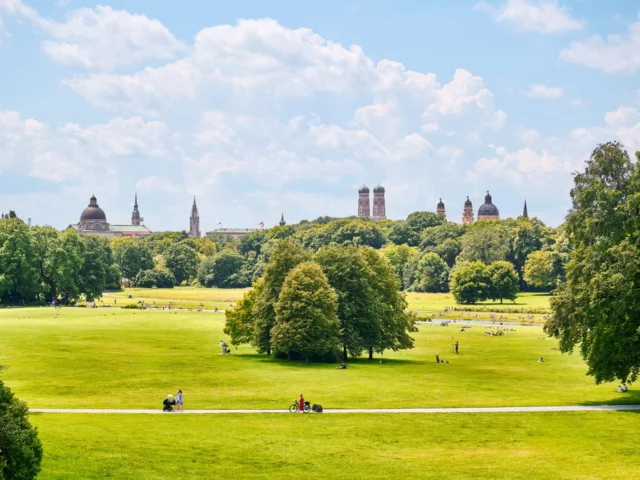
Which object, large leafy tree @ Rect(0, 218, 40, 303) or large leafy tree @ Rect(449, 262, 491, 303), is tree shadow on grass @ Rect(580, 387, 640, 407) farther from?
large leafy tree @ Rect(0, 218, 40, 303)

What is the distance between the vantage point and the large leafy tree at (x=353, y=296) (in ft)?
248

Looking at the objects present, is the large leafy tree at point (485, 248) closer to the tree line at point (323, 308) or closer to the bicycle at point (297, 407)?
the tree line at point (323, 308)

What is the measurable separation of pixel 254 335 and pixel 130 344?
12.8 m

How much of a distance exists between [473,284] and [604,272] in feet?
332

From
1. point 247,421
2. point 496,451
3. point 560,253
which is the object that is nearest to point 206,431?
point 247,421

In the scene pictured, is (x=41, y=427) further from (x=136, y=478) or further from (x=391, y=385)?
(x=391, y=385)

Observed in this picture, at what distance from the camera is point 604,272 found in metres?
48.9

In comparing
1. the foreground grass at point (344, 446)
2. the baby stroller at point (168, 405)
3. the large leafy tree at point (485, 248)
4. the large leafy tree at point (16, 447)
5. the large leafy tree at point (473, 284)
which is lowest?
the foreground grass at point (344, 446)

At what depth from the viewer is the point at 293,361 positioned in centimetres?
7312

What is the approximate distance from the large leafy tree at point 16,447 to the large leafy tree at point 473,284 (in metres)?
126

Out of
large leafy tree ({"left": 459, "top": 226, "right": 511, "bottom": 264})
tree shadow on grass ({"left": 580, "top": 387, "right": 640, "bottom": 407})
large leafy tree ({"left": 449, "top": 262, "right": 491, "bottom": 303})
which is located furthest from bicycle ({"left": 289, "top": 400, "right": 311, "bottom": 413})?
large leafy tree ({"left": 459, "top": 226, "right": 511, "bottom": 264})

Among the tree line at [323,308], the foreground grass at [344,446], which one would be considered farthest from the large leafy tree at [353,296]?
the foreground grass at [344,446]

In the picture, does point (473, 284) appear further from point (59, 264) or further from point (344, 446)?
point (344, 446)

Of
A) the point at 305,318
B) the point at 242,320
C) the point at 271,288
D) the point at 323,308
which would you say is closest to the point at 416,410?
the point at 305,318
